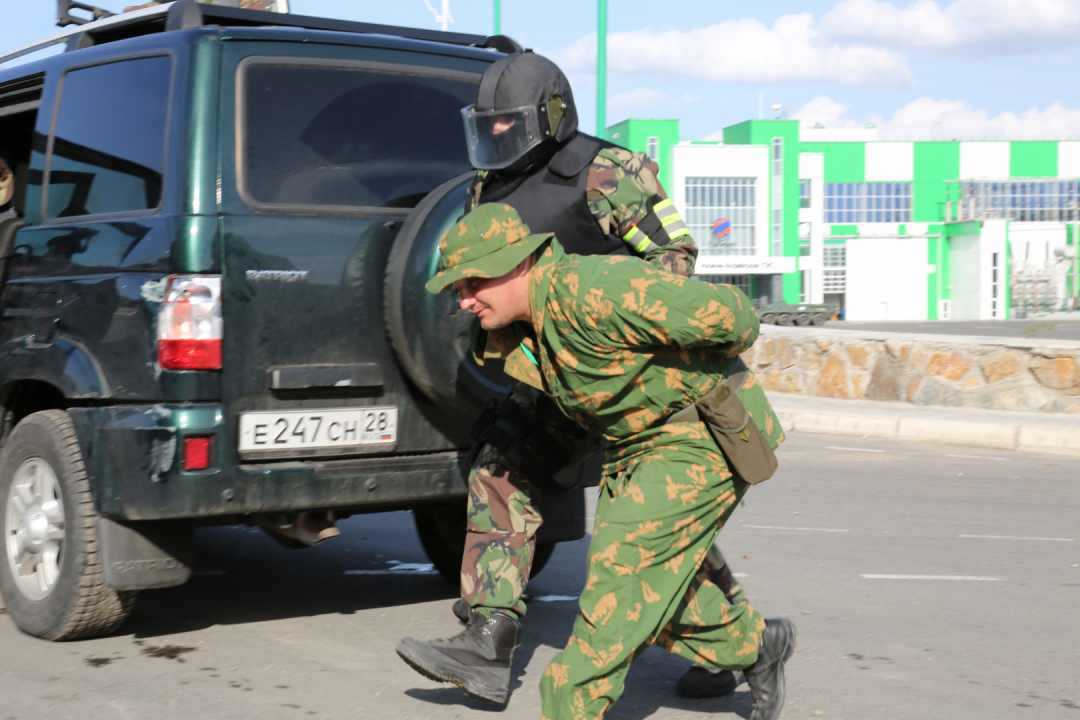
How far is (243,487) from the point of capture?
381 centimetres

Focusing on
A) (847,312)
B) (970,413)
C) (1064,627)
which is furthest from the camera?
(847,312)

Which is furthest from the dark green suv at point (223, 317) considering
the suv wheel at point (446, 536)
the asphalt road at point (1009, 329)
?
the asphalt road at point (1009, 329)

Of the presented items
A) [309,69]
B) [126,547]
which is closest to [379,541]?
[126,547]

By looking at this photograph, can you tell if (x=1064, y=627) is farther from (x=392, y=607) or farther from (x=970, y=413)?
(x=970, y=413)

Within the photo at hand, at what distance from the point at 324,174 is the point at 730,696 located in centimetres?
219

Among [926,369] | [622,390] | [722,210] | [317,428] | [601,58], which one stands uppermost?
[722,210]

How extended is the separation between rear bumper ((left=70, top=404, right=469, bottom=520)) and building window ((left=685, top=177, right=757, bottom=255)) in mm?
62492

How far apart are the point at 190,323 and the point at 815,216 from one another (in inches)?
2793

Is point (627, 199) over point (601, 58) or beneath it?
beneath

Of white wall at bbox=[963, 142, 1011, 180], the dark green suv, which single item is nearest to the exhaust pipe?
the dark green suv

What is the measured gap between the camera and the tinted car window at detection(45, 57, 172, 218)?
3.98 meters

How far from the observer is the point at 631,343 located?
2.82 metres

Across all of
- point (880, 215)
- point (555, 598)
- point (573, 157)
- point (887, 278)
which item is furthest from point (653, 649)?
point (880, 215)

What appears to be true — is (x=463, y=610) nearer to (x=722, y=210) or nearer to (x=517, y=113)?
(x=517, y=113)
